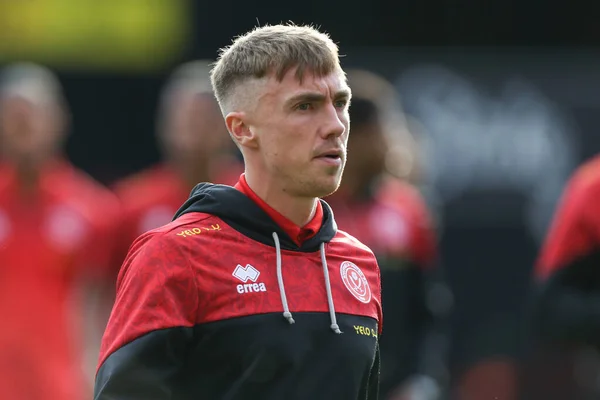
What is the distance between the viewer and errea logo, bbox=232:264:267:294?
14.2ft

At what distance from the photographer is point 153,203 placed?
27.3 feet

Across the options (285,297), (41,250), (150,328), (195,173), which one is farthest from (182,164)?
(150,328)

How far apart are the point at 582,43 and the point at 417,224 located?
414 cm

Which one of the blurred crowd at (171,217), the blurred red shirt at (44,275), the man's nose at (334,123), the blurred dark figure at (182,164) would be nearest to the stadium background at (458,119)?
the blurred crowd at (171,217)

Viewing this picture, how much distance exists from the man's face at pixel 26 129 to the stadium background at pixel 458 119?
5.31 ft

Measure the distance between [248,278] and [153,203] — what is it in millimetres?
4019

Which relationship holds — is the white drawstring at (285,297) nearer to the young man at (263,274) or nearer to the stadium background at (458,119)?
the young man at (263,274)

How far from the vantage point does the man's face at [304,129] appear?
443 cm

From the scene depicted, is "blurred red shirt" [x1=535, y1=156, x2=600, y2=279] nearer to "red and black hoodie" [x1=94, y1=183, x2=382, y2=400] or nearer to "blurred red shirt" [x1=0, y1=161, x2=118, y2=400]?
"red and black hoodie" [x1=94, y1=183, x2=382, y2=400]

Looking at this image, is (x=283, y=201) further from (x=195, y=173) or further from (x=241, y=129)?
(x=195, y=173)

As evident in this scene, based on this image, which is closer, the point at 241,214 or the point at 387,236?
the point at 241,214

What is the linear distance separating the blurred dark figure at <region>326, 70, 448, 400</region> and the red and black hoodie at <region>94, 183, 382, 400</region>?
9.10 feet

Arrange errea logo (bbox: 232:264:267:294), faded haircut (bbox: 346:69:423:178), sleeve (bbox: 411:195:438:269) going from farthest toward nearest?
sleeve (bbox: 411:195:438:269)
faded haircut (bbox: 346:69:423:178)
errea logo (bbox: 232:264:267:294)

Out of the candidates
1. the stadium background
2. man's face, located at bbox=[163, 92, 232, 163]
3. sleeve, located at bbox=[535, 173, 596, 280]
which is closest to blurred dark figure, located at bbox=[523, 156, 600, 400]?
sleeve, located at bbox=[535, 173, 596, 280]
